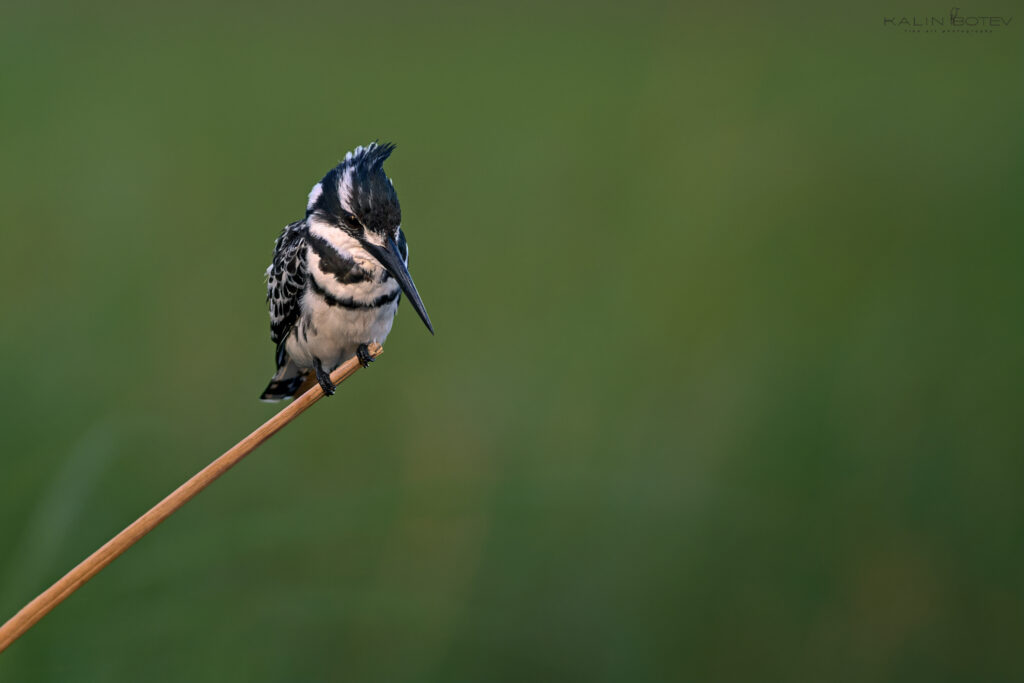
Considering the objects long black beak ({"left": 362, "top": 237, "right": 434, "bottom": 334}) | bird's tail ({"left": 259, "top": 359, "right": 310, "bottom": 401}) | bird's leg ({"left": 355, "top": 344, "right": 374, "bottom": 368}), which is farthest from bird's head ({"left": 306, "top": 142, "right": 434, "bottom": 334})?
bird's tail ({"left": 259, "top": 359, "right": 310, "bottom": 401})

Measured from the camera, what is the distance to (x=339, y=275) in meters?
1.79

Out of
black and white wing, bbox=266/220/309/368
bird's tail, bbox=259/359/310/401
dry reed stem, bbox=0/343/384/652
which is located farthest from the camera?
bird's tail, bbox=259/359/310/401

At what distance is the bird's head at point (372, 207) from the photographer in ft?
4.74

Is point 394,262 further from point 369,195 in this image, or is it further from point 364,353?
point 364,353

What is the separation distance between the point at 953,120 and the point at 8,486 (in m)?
3.86

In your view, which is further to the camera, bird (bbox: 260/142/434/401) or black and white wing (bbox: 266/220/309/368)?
black and white wing (bbox: 266/220/309/368)

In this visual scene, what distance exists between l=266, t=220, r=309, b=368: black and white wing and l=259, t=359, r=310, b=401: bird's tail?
163mm

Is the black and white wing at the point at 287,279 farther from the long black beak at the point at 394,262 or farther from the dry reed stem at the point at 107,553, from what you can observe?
the dry reed stem at the point at 107,553

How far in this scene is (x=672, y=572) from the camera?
2.44 meters

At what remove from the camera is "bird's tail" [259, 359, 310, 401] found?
2471 millimetres

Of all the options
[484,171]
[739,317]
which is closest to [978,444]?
[739,317]

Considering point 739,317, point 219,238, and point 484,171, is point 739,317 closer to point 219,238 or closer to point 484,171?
point 484,171

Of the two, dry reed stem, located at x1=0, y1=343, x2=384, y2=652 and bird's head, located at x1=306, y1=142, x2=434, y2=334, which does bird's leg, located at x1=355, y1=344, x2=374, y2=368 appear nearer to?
bird's head, located at x1=306, y1=142, x2=434, y2=334

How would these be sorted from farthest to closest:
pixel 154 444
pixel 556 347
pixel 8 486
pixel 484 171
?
pixel 484 171
pixel 556 347
pixel 154 444
pixel 8 486
